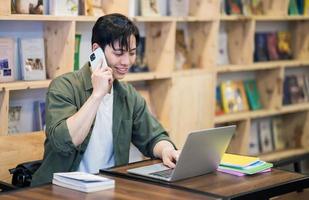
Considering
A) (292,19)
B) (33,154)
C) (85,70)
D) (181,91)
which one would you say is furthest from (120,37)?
(292,19)

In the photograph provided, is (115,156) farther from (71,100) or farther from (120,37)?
(120,37)

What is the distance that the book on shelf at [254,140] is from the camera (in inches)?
227

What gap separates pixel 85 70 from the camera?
3.07 meters

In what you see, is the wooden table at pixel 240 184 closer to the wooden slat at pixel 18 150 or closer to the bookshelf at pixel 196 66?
the wooden slat at pixel 18 150

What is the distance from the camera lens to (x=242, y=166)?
2791 millimetres

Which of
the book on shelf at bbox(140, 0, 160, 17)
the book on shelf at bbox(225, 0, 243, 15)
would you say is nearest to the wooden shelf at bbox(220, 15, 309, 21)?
the book on shelf at bbox(225, 0, 243, 15)

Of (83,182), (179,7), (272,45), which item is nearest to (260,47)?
(272,45)

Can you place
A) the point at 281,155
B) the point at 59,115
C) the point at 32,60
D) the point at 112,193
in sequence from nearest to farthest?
the point at 112,193 < the point at 59,115 < the point at 32,60 < the point at 281,155

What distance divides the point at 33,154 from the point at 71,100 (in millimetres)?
631

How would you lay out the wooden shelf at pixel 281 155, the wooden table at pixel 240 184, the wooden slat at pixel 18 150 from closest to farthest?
the wooden table at pixel 240 184
the wooden slat at pixel 18 150
the wooden shelf at pixel 281 155

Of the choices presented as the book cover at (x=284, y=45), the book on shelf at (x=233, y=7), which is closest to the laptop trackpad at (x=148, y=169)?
the book on shelf at (x=233, y=7)

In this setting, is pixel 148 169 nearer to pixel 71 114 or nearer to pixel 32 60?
pixel 71 114

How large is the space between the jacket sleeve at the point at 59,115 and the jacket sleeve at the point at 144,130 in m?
0.41

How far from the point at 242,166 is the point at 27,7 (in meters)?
1.70
